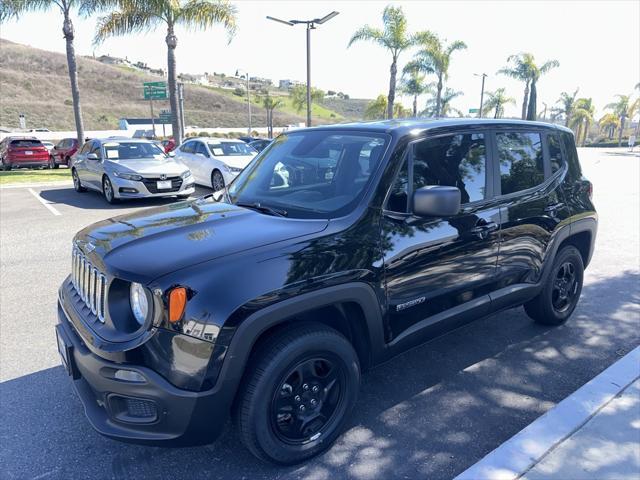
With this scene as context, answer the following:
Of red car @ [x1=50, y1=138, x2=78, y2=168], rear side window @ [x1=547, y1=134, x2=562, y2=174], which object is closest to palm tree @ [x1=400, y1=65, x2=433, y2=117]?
red car @ [x1=50, y1=138, x2=78, y2=168]

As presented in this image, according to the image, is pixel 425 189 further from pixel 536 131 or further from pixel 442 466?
pixel 536 131

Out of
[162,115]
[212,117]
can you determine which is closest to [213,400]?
[162,115]

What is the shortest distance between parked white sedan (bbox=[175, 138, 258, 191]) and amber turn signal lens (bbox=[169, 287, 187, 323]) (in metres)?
10.4

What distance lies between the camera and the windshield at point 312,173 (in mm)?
2951

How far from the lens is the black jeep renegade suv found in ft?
7.26

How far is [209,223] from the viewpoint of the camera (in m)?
2.84

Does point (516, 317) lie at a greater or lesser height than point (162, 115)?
lesser

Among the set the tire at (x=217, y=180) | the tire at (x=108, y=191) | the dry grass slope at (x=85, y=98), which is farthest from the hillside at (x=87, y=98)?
the tire at (x=108, y=191)

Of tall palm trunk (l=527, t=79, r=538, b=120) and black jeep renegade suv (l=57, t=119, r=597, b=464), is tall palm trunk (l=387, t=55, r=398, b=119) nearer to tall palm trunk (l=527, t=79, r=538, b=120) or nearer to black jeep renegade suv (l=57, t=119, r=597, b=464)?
tall palm trunk (l=527, t=79, r=538, b=120)

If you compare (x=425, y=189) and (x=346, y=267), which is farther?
(x=425, y=189)

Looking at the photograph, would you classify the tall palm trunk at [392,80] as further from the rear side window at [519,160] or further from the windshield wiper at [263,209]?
the windshield wiper at [263,209]

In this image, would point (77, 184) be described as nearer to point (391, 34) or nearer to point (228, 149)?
point (228, 149)

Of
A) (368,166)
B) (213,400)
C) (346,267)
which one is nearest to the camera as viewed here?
(213,400)

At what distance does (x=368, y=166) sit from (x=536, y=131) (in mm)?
1860
